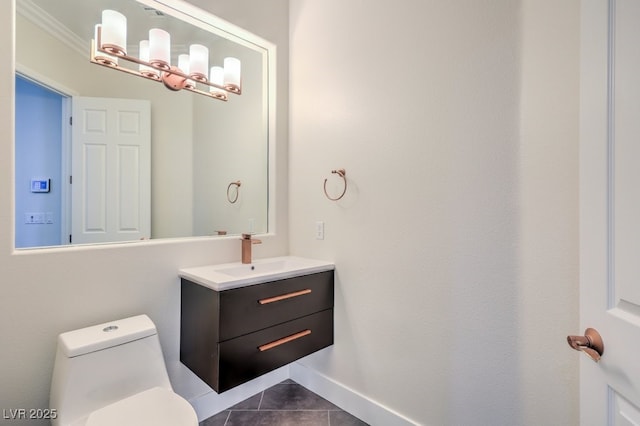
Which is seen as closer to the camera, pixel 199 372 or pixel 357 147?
pixel 199 372

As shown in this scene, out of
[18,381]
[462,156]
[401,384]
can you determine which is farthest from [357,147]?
[18,381]

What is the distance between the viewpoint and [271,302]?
163cm

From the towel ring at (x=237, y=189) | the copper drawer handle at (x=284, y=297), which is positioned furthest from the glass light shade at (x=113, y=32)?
the copper drawer handle at (x=284, y=297)

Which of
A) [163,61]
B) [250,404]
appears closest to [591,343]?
[250,404]

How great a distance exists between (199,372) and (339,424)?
829 millimetres

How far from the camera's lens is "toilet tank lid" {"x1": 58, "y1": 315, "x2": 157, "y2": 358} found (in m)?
1.25

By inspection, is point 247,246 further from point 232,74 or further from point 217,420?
point 232,74

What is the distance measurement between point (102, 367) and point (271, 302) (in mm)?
745

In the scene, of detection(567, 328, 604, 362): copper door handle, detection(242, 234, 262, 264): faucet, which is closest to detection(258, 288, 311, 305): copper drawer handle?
detection(242, 234, 262, 264): faucet

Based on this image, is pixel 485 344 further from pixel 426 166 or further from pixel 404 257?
pixel 426 166

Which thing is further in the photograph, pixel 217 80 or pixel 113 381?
pixel 217 80

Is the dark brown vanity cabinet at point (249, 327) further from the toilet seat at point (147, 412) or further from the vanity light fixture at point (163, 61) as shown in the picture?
the vanity light fixture at point (163, 61)

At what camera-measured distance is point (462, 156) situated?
1.37 metres

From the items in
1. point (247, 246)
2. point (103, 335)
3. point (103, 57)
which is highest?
Answer: point (103, 57)
